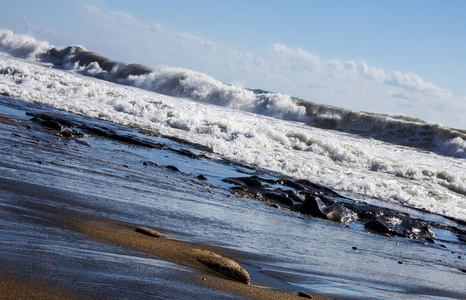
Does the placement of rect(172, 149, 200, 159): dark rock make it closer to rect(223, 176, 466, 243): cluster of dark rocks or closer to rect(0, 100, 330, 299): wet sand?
rect(223, 176, 466, 243): cluster of dark rocks

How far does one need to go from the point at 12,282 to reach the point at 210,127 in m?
15.1

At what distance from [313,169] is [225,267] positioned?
34.0ft

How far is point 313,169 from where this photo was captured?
1398cm

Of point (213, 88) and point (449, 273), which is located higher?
point (213, 88)

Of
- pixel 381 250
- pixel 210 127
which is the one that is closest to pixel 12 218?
pixel 381 250

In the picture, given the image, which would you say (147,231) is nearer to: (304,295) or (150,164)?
(304,295)

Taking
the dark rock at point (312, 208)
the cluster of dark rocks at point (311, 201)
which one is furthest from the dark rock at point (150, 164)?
the dark rock at point (312, 208)

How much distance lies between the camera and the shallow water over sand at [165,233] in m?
3.26

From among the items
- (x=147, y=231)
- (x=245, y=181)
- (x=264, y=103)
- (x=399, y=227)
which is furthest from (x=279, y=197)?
(x=264, y=103)

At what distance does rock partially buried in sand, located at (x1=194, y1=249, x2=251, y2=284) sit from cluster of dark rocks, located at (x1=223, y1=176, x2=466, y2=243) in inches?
196

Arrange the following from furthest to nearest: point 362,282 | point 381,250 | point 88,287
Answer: point 381,250 < point 362,282 < point 88,287

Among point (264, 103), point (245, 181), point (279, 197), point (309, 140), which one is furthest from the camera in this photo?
point (264, 103)

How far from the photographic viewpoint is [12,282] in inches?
104

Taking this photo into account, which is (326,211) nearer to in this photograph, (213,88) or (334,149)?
(334,149)
